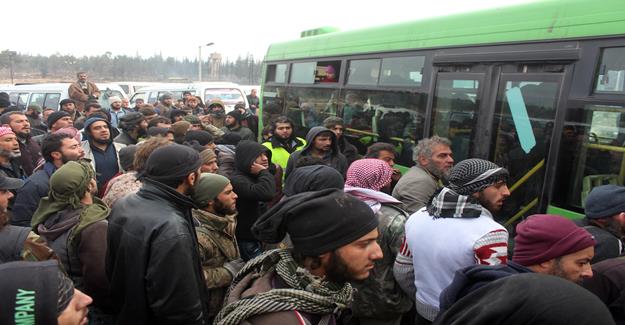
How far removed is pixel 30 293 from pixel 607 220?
3.10 meters

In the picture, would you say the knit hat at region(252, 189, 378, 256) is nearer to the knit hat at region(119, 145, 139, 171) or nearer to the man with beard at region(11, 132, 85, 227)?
the man with beard at region(11, 132, 85, 227)

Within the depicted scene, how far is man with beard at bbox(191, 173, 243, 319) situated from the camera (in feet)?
9.91

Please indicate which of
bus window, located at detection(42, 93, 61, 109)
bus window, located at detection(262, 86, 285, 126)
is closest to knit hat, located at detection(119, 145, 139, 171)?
bus window, located at detection(262, 86, 285, 126)

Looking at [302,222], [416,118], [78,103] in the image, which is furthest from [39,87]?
[302,222]

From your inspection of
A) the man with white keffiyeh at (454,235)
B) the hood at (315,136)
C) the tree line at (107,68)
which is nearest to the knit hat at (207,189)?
the man with white keffiyeh at (454,235)

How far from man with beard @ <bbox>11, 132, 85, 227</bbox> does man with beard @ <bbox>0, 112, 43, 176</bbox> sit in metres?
1.78

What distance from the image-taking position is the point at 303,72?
8.80 metres

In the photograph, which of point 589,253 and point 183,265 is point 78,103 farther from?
point 589,253

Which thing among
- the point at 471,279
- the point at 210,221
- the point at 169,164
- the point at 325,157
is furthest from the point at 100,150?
the point at 471,279

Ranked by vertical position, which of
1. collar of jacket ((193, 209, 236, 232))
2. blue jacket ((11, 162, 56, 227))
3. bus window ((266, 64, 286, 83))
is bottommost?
blue jacket ((11, 162, 56, 227))

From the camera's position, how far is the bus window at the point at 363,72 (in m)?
6.60

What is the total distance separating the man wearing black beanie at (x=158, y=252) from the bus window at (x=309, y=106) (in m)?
5.20

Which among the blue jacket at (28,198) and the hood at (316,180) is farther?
the blue jacket at (28,198)

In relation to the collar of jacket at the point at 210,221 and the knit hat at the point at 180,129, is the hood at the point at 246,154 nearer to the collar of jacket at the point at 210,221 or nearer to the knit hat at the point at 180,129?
the collar of jacket at the point at 210,221
